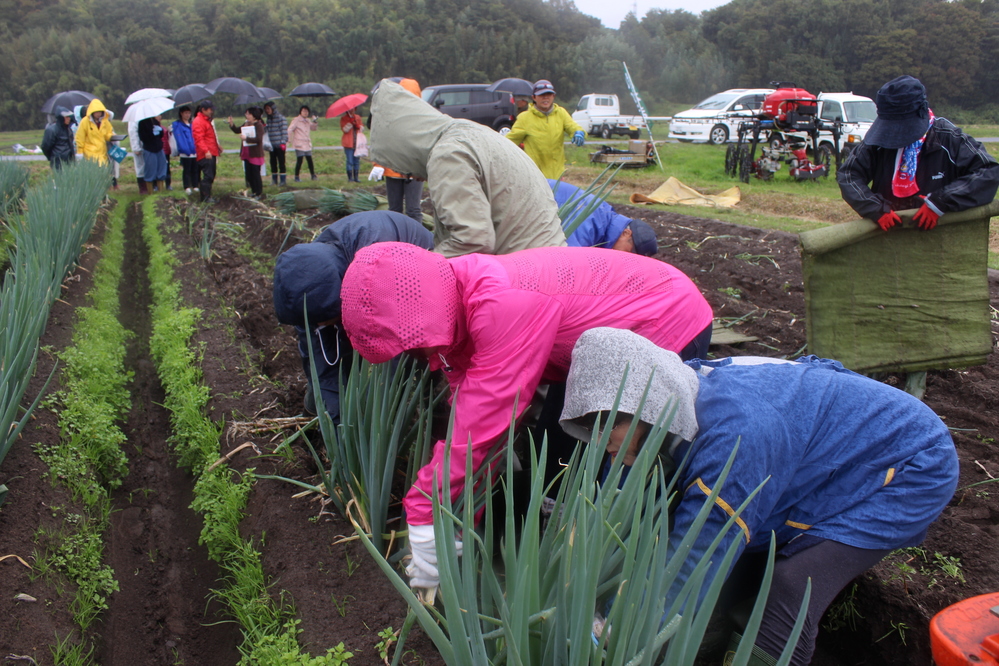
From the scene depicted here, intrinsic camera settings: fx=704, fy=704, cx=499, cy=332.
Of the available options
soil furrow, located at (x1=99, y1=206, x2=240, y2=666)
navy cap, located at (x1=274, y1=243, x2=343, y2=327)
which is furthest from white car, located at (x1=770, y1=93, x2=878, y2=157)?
soil furrow, located at (x1=99, y1=206, x2=240, y2=666)

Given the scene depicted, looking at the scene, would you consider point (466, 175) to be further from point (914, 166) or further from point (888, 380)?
point (888, 380)

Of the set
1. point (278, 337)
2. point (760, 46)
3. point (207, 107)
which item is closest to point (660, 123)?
point (760, 46)

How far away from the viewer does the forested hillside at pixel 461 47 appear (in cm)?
3055

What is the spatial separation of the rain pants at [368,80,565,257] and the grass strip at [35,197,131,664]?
5.23ft

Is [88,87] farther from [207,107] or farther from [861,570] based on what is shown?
[861,570]

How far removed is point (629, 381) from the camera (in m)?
1.36

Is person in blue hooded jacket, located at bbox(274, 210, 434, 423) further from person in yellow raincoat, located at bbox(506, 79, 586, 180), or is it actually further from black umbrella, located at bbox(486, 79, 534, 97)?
black umbrella, located at bbox(486, 79, 534, 97)

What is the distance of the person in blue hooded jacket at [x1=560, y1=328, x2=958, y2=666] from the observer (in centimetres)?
137

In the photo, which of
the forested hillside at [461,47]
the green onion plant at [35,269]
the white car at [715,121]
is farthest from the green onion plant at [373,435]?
the forested hillside at [461,47]

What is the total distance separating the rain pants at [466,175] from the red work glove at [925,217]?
1489 millimetres

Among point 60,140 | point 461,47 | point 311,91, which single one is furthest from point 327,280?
point 461,47

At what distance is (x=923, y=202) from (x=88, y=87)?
3790 cm

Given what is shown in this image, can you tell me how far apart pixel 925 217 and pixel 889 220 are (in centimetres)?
13

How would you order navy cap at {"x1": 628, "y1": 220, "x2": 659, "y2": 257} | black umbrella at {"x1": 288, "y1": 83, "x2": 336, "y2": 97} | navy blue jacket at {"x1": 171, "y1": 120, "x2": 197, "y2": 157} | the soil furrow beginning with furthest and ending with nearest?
black umbrella at {"x1": 288, "y1": 83, "x2": 336, "y2": 97} < navy blue jacket at {"x1": 171, "y1": 120, "x2": 197, "y2": 157} < navy cap at {"x1": 628, "y1": 220, "x2": 659, "y2": 257} < the soil furrow
